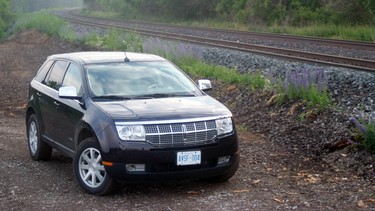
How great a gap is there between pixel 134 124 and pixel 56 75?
94.0 inches

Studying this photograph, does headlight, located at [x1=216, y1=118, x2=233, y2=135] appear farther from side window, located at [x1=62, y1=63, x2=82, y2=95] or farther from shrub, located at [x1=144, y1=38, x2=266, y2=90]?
shrub, located at [x1=144, y1=38, x2=266, y2=90]

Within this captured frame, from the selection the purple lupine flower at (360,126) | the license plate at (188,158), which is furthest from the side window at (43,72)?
the purple lupine flower at (360,126)

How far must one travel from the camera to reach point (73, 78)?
8.24m

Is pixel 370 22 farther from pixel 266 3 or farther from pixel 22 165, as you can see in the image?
pixel 22 165

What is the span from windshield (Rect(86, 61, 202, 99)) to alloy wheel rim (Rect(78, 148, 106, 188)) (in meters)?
0.75

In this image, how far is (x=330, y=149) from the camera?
28.5ft

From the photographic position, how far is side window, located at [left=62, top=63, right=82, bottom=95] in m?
7.97

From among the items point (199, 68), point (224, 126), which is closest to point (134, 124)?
point (224, 126)

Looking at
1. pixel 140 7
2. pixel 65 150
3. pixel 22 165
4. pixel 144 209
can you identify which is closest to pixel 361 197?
pixel 144 209

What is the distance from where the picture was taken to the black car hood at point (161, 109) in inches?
274

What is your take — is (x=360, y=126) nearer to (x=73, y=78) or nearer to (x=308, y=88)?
(x=308, y=88)

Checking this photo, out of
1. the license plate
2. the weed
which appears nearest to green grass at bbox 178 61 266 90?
the weed

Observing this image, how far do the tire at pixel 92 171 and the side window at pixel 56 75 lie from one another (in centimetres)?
155

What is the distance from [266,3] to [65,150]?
99.3ft
